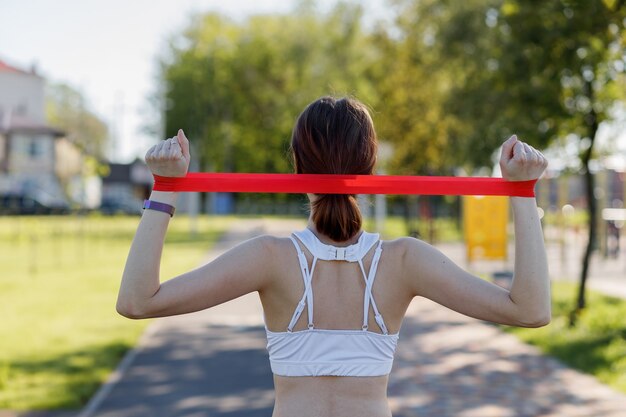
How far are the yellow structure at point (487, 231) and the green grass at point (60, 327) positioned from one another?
612 cm

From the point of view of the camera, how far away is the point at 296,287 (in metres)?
2.22

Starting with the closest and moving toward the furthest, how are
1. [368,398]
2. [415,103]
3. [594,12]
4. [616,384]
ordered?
1. [368,398]
2. [616,384]
3. [594,12]
4. [415,103]

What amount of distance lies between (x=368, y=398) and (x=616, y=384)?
21.1ft

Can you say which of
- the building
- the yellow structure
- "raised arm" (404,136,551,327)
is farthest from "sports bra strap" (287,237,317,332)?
the building

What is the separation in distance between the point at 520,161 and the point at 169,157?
862 mm

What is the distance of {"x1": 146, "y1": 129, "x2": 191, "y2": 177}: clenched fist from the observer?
2195mm

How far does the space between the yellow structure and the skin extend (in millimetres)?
16456

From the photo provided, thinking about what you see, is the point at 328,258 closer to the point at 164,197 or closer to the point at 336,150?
the point at 336,150

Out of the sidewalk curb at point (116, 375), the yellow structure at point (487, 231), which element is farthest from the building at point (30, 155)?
the sidewalk curb at point (116, 375)

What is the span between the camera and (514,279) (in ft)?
7.43

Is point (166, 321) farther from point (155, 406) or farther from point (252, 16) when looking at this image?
point (252, 16)

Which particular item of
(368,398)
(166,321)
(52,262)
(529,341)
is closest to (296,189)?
(368,398)

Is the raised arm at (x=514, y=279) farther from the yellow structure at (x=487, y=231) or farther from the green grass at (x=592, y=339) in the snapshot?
the yellow structure at (x=487, y=231)

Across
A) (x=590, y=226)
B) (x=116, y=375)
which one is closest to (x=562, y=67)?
(x=590, y=226)
